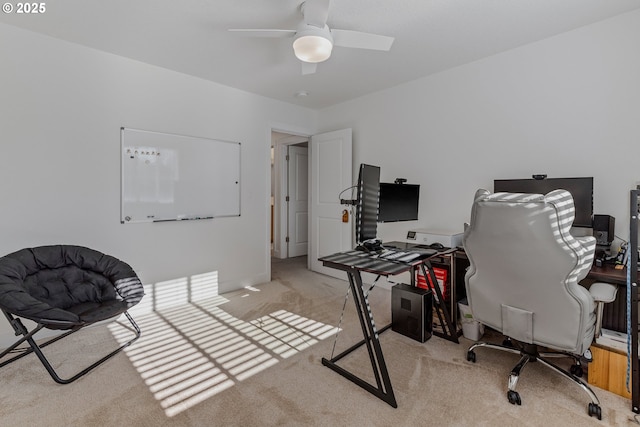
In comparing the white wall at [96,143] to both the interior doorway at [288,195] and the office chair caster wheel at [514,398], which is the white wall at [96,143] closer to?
the interior doorway at [288,195]

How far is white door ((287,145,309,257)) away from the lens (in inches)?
236

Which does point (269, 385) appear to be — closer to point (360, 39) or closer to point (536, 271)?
point (536, 271)

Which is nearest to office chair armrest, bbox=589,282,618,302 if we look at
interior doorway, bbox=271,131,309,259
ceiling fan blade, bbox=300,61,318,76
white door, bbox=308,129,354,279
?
ceiling fan blade, bbox=300,61,318,76

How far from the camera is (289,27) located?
247 centimetres

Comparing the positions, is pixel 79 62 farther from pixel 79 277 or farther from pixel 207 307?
pixel 207 307

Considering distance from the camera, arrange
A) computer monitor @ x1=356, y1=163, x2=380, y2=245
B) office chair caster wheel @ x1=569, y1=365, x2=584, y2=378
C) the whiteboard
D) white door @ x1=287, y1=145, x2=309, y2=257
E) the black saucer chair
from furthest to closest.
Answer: white door @ x1=287, y1=145, x2=309, y2=257 < the whiteboard < computer monitor @ x1=356, y1=163, x2=380, y2=245 < office chair caster wheel @ x1=569, y1=365, x2=584, y2=378 < the black saucer chair

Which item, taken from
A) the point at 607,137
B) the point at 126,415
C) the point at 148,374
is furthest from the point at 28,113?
the point at 607,137

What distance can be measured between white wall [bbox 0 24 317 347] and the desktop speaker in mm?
3515

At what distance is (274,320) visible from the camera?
119 inches

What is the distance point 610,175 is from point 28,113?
4734mm

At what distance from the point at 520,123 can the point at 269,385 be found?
3.06 metres

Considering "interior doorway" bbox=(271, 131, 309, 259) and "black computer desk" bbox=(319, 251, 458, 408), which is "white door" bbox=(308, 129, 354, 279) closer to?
"interior doorway" bbox=(271, 131, 309, 259)

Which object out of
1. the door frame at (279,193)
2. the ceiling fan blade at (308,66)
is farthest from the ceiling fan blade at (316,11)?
the door frame at (279,193)

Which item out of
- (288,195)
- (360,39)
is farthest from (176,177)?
(288,195)
